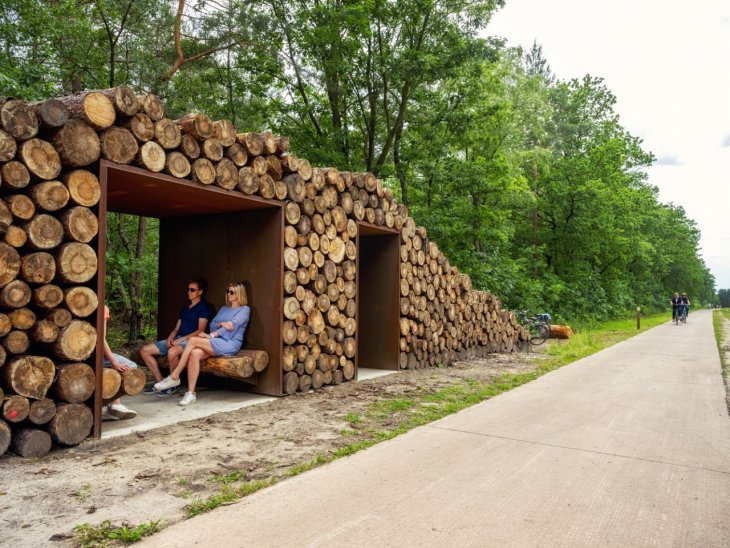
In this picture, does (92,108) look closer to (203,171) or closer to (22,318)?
(203,171)

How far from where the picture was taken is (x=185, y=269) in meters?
7.27

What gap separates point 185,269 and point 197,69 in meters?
7.96

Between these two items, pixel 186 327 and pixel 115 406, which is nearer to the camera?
pixel 115 406

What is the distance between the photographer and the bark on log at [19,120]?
3.81 metres

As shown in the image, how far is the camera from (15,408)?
382 centimetres

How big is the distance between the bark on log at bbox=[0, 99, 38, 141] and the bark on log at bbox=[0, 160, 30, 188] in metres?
0.21

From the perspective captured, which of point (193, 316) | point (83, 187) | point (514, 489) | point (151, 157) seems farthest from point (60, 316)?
point (514, 489)

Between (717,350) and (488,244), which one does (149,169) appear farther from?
(488,244)

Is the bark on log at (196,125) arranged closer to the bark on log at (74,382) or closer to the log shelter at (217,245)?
the log shelter at (217,245)

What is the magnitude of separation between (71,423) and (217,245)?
3200mm

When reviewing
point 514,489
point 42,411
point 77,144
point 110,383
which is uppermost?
point 77,144

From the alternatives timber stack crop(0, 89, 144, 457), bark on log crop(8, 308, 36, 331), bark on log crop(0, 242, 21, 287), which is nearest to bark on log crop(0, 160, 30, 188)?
timber stack crop(0, 89, 144, 457)

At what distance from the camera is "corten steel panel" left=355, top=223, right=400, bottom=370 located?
8.73 metres

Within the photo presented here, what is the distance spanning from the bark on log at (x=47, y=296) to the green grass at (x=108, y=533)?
1.90m
